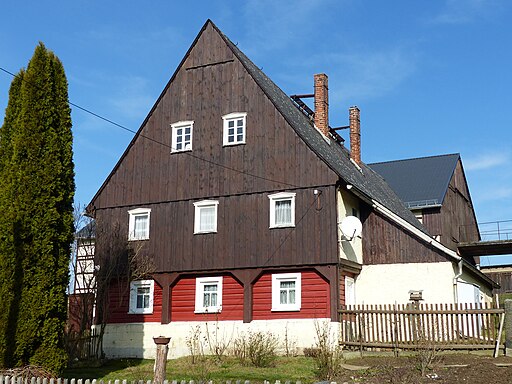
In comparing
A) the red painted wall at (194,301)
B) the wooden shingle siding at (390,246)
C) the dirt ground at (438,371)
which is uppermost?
the wooden shingle siding at (390,246)

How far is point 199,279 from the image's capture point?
84.6ft

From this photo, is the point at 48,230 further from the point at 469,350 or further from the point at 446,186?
the point at 446,186

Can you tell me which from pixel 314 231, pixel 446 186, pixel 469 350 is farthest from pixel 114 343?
pixel 446 186

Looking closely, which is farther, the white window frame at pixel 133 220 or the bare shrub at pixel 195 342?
the white window frame at pixel 133 220

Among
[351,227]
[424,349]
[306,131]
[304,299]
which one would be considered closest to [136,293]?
[304,299]

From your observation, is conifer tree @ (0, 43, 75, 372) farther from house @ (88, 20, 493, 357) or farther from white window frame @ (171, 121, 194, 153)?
white window frame @ (171, 121, 194, 153)

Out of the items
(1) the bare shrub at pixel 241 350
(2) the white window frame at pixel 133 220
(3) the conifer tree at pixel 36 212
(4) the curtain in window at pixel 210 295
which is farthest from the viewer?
(2) the white window frame at pixel 133 220

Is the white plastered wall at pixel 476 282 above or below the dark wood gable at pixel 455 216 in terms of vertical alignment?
below

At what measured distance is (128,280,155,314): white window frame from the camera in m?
26.4

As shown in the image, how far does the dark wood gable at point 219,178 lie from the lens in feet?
79.9

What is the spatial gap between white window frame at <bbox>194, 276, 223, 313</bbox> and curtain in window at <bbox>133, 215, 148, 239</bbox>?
318cm

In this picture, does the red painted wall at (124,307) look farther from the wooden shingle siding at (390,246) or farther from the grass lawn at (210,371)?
the wooden shingle siding at (390,246)

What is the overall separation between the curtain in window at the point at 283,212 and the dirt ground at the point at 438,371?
22.5ft

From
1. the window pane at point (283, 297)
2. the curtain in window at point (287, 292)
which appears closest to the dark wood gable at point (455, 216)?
the curtain in window at point (287, 292)
